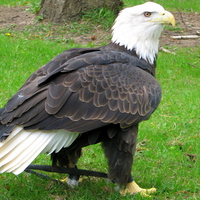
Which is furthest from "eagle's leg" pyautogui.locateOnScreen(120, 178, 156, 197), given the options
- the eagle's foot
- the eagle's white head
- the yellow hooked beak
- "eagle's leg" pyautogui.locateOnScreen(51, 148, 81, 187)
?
the yellow hooked beak

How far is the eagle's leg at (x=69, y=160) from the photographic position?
4.89 meters

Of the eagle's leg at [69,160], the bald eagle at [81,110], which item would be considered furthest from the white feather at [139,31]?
the eagle's leg at [69,160]

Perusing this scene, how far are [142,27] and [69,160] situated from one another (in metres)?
1.79

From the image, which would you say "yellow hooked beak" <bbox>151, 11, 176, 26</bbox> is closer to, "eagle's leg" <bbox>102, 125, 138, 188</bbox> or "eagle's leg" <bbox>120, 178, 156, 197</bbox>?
"eagle's leg" <bbox>102, 125, 138, 188</bbox>

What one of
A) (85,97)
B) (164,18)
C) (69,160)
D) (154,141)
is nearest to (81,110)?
(85,97)

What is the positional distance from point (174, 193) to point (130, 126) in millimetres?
999

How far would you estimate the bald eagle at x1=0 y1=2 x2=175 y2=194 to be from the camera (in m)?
4.18

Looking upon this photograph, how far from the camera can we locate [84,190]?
4918 millimetres

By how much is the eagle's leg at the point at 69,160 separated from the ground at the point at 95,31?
5.58 metres

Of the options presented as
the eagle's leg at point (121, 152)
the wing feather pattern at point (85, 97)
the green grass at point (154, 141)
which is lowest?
the green grass at point (154, 141)

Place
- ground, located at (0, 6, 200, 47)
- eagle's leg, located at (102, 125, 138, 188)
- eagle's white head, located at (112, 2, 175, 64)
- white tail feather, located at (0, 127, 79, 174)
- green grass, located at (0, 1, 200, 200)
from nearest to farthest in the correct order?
1. white tail feather, located at (0, 127, 79, 174)
2. eagle's leg, located at (102, 125, 138, 188)
3. green grass, located at (0, 1, 200, 200)
4. eagle's white head, located at (112, 2, 175, 64)
5. ground, located at (0, 6, 200, 47)

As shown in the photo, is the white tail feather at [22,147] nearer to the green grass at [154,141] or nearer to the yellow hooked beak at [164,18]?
the green grass at [154,141]

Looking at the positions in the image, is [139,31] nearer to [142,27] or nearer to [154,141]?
[142,27]

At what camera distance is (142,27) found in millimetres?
5055
